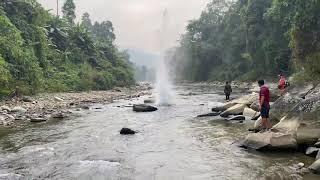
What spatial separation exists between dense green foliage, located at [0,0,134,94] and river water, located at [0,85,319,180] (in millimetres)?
12893

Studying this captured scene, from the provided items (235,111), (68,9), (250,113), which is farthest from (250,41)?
(250,113)

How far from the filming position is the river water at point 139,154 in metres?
10.5

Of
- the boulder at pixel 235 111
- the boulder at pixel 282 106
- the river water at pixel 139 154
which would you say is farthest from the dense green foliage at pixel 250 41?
the river water at pixel 139 154

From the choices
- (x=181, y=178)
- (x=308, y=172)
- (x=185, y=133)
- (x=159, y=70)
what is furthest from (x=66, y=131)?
(x=159, y=70)

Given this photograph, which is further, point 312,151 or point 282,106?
point 282,106

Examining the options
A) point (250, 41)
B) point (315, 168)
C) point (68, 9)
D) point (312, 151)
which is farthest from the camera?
point (68, 9)

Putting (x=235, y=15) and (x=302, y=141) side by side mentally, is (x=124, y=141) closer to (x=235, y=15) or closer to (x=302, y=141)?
(x=302, y=141)

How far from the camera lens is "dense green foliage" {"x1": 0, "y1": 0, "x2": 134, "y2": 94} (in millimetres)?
32156

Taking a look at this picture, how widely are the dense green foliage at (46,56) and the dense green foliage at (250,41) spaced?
21.7 m

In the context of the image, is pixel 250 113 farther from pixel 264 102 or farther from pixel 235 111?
pixel 264 102

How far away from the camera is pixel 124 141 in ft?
50.6

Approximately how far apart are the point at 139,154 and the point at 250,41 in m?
61.7

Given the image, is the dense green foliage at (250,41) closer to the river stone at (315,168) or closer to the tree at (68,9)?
the river stone at (315,168)

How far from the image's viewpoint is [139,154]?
13.0 m
